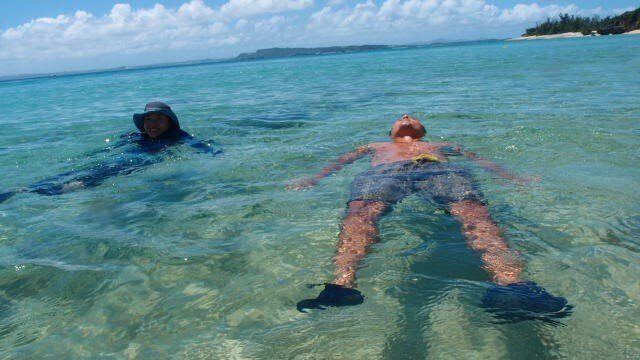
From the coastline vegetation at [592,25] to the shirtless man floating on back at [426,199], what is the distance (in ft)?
289

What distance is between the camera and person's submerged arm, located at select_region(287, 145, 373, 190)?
18.4 feet

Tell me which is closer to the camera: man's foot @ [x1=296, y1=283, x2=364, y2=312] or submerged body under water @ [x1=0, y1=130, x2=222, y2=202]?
man's foot @ [x1=296, y1=283, x2=364, y2=312]

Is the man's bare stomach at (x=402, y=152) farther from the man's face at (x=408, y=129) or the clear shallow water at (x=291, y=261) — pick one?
the clear shallow water at (x=291, y=261)

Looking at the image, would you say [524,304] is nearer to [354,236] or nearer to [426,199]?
[354,236]

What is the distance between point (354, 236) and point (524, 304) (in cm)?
154

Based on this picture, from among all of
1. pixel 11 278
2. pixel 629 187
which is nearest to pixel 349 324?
pixel 11 278

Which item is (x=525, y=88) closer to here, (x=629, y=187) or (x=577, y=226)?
(x=629, y=187)

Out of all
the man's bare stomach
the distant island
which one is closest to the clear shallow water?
the man's bare stomach

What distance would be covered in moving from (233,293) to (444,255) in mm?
1739

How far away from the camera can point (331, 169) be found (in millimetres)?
6109

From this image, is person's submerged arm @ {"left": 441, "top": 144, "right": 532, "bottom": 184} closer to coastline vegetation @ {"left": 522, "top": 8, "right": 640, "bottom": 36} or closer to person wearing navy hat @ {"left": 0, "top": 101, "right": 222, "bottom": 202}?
person wearing navy hat @ {"left": 0, "top": 101, "right": 222, "bottom": 202}

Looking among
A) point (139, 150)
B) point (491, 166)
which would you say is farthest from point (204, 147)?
point (491, 166)

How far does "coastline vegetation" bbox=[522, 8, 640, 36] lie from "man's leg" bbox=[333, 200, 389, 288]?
90037 mm

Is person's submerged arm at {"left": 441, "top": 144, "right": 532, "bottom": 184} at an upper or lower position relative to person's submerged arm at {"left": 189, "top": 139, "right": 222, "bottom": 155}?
lower
